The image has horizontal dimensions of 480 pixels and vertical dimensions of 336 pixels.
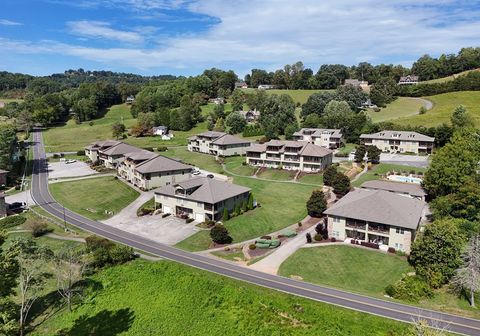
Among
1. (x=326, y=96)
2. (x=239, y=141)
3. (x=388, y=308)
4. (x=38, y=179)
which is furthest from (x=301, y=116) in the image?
(x=388, y=308)

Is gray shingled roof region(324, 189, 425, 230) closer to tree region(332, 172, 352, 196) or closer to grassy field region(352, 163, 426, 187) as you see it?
tree region(332, 172, 352, 196)

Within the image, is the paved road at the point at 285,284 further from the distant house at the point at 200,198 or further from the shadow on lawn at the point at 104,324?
the shadow on lawn at the point at 104,324

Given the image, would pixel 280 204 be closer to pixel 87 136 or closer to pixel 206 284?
pixel 206 284

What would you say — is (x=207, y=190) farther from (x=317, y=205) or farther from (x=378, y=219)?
(x=378, y=219)

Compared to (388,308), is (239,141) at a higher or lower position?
higher

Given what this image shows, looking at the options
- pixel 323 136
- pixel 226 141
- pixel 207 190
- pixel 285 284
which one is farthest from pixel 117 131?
pixel 285 284

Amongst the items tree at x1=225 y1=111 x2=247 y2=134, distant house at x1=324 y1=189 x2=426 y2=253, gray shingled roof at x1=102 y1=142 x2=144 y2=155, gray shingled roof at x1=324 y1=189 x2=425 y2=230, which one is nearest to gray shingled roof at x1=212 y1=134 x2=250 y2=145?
tree at x1=225 y1=111 x2=247 y2=134

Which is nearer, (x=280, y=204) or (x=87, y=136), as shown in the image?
(x=280, y=204)
